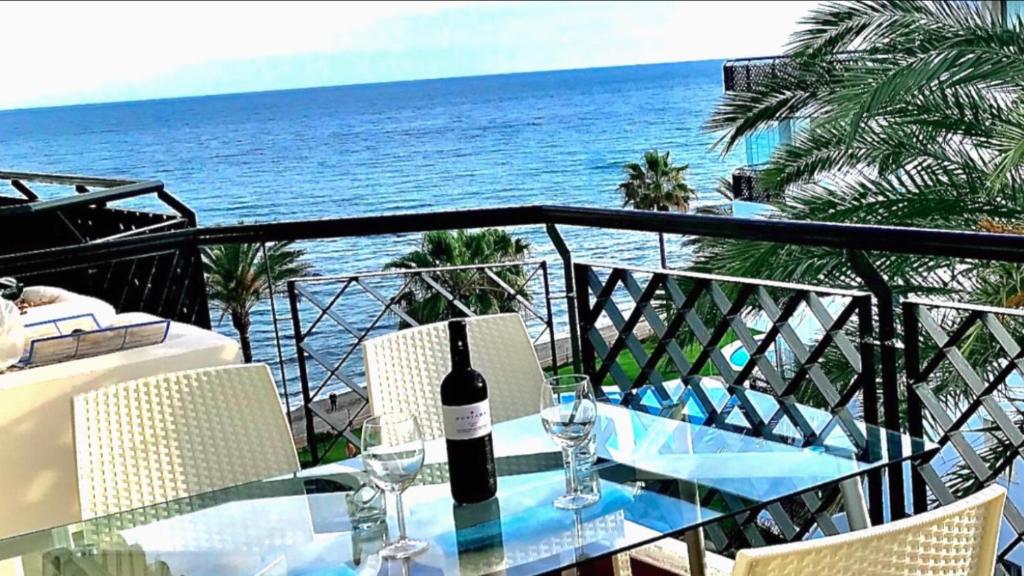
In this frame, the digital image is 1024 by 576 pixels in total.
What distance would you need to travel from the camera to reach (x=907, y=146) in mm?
5094

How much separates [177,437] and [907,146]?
13.5ft

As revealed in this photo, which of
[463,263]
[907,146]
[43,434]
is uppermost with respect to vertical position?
[907,146]

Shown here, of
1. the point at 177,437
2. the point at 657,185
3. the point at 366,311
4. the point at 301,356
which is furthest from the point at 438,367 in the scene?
the point at 366,311

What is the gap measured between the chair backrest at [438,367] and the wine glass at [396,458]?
82cm

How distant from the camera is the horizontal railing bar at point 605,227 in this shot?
2135 millimetres

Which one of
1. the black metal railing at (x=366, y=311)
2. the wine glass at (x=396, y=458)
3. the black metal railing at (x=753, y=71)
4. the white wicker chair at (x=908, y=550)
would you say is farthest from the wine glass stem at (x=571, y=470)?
the black metal railing at (x=753, y=71)

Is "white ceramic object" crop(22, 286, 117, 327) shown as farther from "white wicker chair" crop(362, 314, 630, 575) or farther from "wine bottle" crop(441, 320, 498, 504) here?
"wine bottle" crop(441, 320, 498, 504)

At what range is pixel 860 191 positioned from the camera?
495 cm

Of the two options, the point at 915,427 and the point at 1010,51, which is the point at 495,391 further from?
the point at 1010,51

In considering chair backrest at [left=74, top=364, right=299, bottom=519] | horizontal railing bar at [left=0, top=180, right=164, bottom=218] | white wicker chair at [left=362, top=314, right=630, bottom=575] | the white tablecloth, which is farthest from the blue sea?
chair backrest at [left=74, top=364, right=299, bottom=519]

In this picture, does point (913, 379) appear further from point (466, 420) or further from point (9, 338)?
point (9, 338)

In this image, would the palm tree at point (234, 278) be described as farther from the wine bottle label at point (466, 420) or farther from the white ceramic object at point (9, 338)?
the wine bottle label at point (466, 420)

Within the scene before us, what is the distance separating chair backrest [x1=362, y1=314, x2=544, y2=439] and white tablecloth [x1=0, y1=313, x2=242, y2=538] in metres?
0.91

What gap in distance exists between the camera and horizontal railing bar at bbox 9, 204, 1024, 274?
213 centimetres
